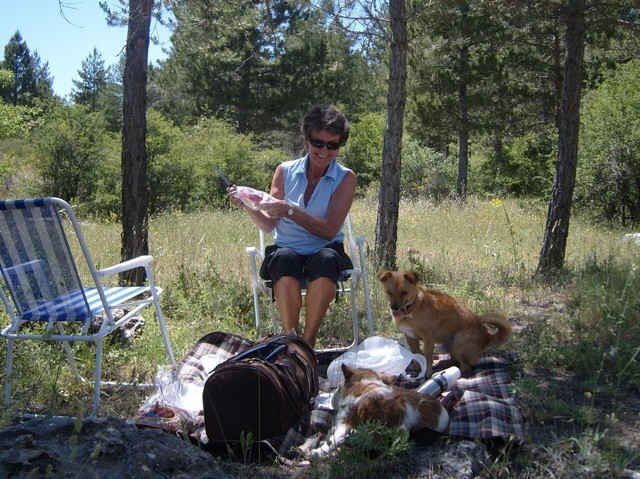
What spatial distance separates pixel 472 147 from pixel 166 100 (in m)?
14.1

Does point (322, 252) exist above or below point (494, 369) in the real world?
above

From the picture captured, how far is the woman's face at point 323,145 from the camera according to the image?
3.77m

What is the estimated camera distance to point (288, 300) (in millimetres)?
3533

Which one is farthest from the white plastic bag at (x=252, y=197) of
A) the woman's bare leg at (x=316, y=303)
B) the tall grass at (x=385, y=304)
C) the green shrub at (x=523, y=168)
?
the green shrub at (x=523, y=168)

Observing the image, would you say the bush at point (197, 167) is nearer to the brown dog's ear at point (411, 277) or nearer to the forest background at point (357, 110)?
the forest background at point (357, 110)

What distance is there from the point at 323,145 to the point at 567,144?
3.11 meters

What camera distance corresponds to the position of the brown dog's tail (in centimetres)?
330

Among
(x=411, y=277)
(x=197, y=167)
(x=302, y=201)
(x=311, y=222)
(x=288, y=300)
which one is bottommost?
(x=288, y=300)

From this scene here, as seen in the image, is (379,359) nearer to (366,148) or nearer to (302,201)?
(302,201)

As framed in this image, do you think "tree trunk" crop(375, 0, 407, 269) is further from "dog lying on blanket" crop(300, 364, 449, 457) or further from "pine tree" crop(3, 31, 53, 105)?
"pine tree" crop(3, 31, 53, 105)

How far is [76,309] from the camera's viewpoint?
2840mm

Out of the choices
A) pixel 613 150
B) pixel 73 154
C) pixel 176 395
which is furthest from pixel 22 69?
pixel 176 395

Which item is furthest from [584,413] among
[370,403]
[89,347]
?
[89,347]

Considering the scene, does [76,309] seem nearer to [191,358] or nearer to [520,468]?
[191,358]
